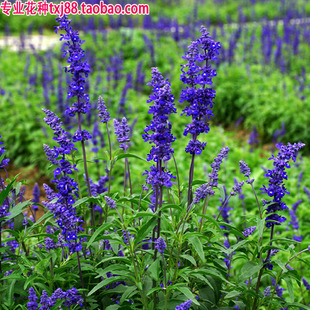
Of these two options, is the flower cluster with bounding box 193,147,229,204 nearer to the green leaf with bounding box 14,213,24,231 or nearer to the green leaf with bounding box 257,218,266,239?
the green leaf with bounding box 257,218,266,239

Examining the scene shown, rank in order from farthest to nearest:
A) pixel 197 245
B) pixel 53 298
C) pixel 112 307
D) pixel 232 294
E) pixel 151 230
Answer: pixel 232 294, pixel 112 307, pixel 151 230, pixel 197 245, pixel 53 298

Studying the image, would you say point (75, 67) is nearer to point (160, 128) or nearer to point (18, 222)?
point (160, 128)

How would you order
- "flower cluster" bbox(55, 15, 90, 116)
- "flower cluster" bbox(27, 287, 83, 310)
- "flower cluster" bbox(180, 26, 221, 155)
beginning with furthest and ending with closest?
"flower cluster" bbox(55, 15, 90, 116)
"flower cluster" bbox(180, 26, 221, 155)
"flower cluster" bbox(27, 287, 83, 310)

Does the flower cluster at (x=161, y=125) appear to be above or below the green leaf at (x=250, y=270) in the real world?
above

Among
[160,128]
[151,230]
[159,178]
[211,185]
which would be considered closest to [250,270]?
[211,185]

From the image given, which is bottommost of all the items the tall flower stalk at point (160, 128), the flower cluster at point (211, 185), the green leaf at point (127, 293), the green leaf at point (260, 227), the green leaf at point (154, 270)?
the green leaf at point (127, 293)

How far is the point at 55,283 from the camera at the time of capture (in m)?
3.01

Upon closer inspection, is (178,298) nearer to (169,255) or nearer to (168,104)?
(169,255)

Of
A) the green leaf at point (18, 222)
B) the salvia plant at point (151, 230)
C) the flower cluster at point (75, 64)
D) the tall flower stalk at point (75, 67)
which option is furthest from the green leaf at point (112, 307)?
the flower cluster at point (75, 64)

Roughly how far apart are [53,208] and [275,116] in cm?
707

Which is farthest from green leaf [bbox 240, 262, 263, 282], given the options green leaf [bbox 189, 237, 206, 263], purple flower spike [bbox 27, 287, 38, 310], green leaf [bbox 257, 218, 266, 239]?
purple flower spike [bbox 27, 287, 38, 310]

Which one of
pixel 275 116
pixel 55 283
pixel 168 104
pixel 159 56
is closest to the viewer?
pixel 168 104

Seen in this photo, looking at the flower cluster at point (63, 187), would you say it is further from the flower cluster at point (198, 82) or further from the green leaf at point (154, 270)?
the flower cluster at point (198, 82)

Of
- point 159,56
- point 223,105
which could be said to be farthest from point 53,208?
point 159,56
